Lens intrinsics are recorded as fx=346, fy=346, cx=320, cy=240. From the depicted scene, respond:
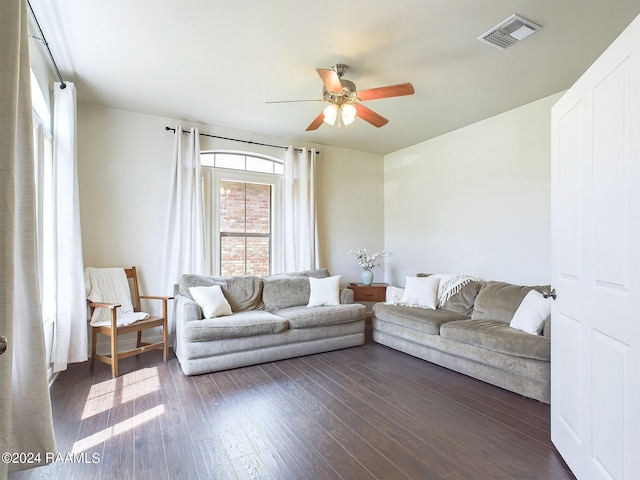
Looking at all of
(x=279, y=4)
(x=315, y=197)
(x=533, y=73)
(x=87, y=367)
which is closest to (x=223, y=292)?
(x=87, y=367)

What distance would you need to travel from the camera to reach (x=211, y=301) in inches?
145

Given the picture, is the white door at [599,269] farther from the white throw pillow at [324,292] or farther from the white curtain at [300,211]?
the white curtain at [300,211]

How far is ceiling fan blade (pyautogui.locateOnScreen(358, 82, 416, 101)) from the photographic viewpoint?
273 centimetres

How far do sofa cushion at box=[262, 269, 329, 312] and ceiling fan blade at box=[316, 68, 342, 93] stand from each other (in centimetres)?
251

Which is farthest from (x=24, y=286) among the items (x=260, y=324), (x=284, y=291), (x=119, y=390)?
(x=284, y=291)

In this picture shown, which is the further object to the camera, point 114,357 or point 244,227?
point 244,227

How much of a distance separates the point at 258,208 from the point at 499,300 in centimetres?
329

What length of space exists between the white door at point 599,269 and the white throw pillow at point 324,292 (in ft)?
8.53

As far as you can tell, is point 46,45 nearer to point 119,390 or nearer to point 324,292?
point 119,390

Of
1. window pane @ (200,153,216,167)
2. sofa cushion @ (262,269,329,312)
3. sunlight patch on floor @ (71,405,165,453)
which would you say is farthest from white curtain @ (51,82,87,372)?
sofa cushion @ (262,269,329,312)

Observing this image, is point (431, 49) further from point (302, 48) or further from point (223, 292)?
point (223, 292)

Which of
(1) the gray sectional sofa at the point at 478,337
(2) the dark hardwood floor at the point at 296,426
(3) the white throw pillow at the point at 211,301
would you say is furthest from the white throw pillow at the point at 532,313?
(3) the white throw pillow at the point at 211,301

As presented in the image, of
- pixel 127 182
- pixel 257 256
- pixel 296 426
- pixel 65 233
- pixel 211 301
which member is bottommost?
pixel 296 426

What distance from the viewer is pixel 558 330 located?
211cm
